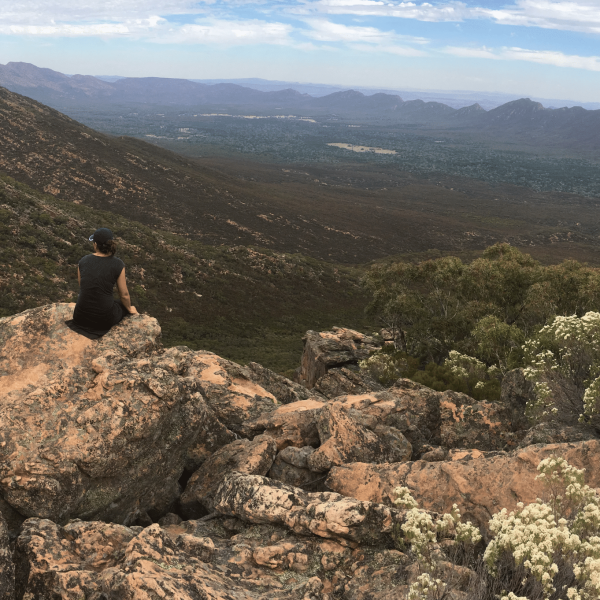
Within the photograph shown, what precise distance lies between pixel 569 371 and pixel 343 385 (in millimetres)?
9847

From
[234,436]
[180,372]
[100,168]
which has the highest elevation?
[100,168]

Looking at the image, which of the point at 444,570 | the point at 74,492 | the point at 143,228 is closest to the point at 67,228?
the point at 143,228

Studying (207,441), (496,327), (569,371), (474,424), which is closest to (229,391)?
(207,441)

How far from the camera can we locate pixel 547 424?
11422mm

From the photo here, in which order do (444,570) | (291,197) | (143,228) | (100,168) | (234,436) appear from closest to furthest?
(444,570) → (234,436) → (143,228) → (100,168) → (291,197)

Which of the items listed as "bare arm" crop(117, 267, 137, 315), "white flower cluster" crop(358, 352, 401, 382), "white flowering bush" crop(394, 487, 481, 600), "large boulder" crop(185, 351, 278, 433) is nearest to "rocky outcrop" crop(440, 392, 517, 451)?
"large boulder" crop(185, 351, 278, 433)

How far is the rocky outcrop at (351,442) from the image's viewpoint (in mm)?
9633

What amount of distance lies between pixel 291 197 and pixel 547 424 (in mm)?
141973

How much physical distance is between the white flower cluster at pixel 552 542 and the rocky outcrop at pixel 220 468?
4.68 meters

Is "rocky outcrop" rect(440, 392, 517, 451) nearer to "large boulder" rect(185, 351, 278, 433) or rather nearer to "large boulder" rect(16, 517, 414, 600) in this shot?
"large boulder" rect(185, 351, 278, 433)

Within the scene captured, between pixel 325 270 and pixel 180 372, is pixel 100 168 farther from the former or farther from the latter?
pixel 180 372

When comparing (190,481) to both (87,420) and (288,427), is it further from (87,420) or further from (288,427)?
(288,427)

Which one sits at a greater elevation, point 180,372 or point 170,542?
point 180,372

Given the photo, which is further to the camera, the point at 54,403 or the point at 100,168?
the point at 100,168
